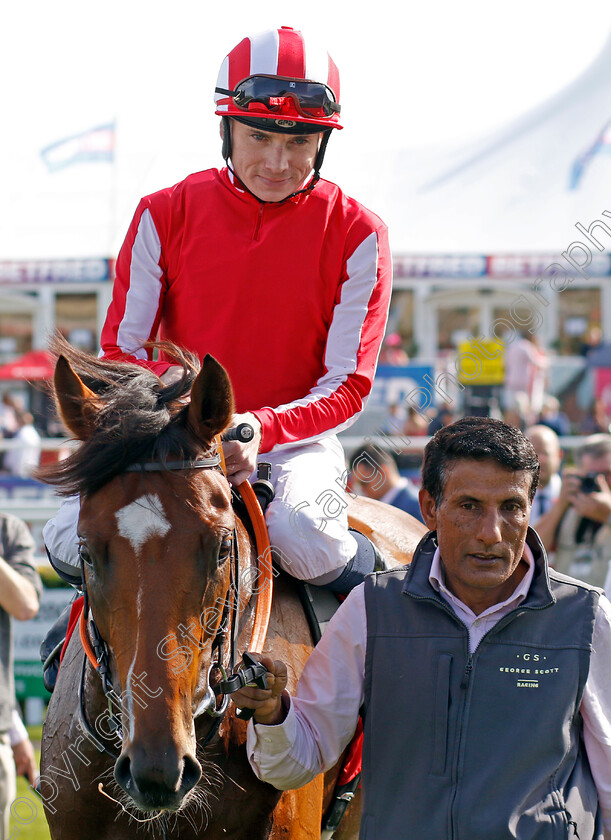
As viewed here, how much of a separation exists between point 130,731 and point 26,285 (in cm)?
1294

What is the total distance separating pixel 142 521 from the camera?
2166 mm

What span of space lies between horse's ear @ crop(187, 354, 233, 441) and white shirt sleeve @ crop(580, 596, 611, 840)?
3.34 ft

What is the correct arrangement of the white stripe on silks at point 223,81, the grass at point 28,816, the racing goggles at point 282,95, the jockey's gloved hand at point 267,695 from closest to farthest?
1. the jockey's gloved hand at point 267,695
2. the racing goggles at point 282,95
3. the white stripe on silks at point 223,81
4. the grass at point 28,816

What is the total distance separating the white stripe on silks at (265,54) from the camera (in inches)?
116

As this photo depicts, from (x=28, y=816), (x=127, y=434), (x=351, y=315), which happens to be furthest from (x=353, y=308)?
(x=28, y=816)

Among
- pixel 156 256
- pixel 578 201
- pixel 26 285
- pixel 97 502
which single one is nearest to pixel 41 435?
pixel 26 285

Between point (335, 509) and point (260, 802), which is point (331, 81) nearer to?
point (335, 509)

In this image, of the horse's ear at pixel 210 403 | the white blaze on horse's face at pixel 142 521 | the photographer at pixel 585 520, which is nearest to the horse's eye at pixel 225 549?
the white blaze on horse's face at pixel 142 521

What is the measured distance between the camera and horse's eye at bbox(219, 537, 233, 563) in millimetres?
2248

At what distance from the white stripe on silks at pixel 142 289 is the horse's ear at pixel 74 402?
68cm

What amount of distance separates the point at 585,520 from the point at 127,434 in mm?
3837

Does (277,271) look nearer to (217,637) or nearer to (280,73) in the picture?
(280,73)

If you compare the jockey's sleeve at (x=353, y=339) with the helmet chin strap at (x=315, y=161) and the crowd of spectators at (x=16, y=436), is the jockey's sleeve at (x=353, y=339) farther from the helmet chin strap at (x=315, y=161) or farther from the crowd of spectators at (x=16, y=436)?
the crowd of spectators at (x=16, y=436)

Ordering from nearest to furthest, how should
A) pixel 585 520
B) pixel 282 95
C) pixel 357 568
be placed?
pixel 282 95 → pixel 357 568 → pixel 585 520
